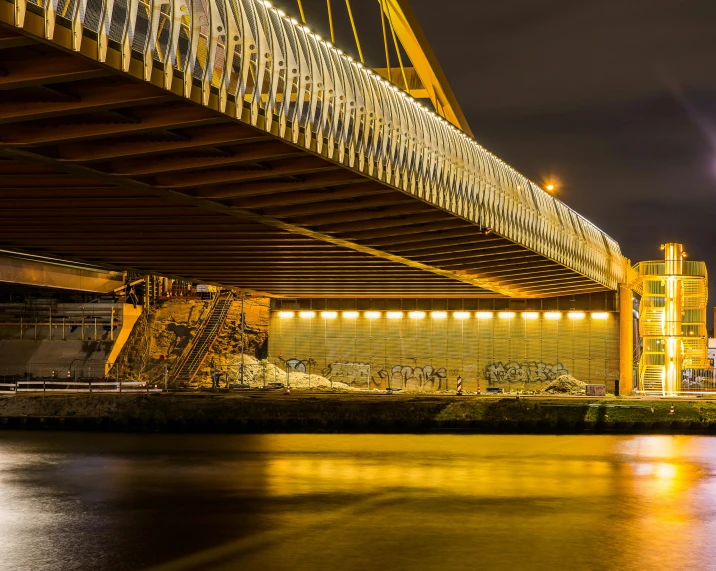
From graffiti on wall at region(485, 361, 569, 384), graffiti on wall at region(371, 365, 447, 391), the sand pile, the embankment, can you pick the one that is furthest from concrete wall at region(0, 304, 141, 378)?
the sand pile

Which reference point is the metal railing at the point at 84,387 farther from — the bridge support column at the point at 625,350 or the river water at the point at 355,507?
the bridge support column at the point at 625,350

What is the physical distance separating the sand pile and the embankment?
14.1 metres

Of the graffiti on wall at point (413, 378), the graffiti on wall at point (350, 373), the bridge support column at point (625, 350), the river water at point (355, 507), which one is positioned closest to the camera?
the river water at point (355, 507)

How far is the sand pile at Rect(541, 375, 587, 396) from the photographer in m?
60.0

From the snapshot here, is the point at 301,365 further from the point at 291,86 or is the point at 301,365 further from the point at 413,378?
the point at 291,86

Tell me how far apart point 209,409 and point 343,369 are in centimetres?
2374

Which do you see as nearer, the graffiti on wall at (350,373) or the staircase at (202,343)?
the staircase at (202,343)

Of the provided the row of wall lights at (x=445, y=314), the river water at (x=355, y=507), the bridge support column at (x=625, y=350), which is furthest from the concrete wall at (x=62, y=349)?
the bridge support column at (x=625, y=350)

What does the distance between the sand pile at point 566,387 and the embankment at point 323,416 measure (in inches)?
556

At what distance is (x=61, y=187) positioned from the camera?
1024 inches

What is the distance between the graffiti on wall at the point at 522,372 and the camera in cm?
6412

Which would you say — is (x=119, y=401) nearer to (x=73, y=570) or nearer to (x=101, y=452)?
(x=101, y=452)

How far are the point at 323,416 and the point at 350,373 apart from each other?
23.5m

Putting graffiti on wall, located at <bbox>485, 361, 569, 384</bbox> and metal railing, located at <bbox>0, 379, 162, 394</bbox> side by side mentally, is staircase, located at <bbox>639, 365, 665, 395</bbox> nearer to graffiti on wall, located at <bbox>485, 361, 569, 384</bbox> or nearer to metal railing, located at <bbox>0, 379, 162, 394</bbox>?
graffiti on wall, located at <bbox>485, 361, 569, 384</bbox>
